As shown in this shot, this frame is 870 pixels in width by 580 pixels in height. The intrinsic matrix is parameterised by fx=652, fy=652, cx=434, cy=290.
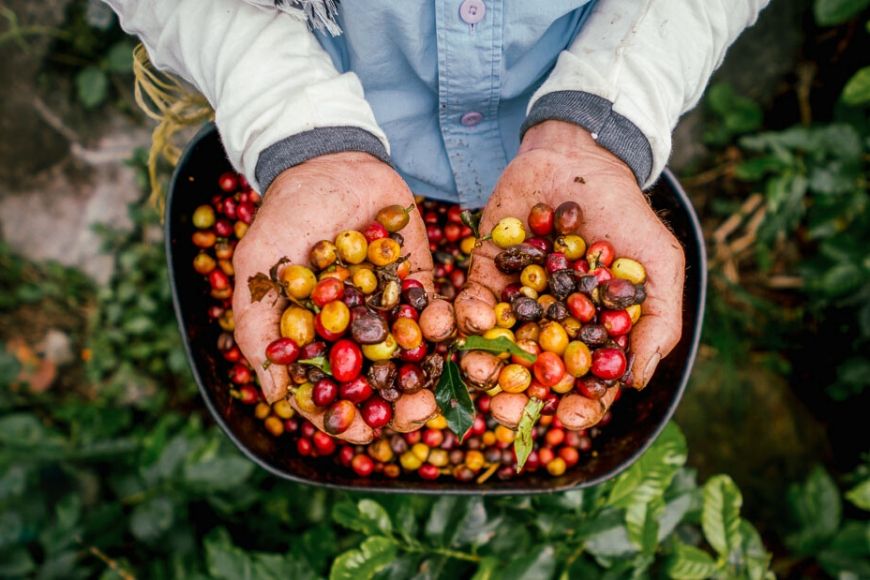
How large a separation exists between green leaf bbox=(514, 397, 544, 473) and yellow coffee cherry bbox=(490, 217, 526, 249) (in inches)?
22.4

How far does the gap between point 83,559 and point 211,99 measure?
2.51 metres

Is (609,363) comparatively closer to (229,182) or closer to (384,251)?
(384,251)

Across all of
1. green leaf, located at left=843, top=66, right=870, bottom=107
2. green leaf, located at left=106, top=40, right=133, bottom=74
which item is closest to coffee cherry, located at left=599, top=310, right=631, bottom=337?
green leaf, located at left=843, top=66, right=870, bottom=107

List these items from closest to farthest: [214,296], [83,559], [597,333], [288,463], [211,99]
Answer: [597,333] → [211,99] → [288,463] → [214,296] → [83,559]

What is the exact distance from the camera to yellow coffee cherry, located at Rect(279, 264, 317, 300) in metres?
2.11

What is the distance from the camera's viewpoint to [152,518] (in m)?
2.97

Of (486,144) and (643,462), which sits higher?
(486,144)

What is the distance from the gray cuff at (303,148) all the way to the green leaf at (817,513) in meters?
2.76

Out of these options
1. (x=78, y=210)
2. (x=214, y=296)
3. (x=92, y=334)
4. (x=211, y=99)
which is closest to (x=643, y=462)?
(x=214, y=296)

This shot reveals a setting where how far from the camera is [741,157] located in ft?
14.3

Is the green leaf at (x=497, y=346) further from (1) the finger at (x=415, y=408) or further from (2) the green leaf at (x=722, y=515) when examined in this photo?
(2) the green leaf at (x=722, y=515)

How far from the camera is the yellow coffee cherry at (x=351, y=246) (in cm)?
220

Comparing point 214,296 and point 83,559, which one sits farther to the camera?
point 83,559

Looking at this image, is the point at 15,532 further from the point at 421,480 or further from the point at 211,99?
the point at 211,99
